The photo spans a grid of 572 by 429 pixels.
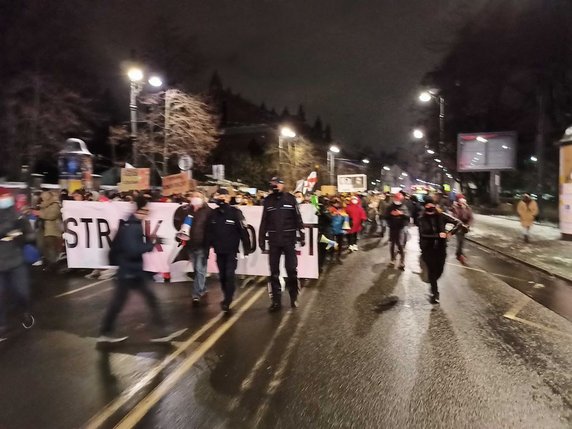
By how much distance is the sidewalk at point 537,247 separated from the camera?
13.6m

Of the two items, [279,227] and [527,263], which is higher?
[279,227]

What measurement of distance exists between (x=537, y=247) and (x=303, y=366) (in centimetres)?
1474

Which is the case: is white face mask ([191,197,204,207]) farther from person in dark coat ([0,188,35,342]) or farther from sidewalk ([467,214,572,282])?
sidewalk ([467,214,572,282])

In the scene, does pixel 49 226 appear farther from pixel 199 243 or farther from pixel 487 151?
pixel 487 151

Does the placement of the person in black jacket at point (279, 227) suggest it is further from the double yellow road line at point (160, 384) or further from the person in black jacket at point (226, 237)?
the double yellow road line at point (160, 384)

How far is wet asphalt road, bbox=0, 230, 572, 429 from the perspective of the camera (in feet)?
14.4

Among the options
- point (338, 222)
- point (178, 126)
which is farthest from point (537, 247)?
point (178, 126)

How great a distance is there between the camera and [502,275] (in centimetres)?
1233

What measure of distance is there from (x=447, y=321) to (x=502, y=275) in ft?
18.0

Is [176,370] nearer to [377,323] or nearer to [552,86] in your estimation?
[377,323]

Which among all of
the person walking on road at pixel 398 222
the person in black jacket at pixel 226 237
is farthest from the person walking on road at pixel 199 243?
the person walking on road at pixel 398 222

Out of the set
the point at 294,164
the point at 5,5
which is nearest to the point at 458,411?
the point at 5,5

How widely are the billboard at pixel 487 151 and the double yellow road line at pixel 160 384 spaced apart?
33.5 metres

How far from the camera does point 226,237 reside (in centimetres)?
768
